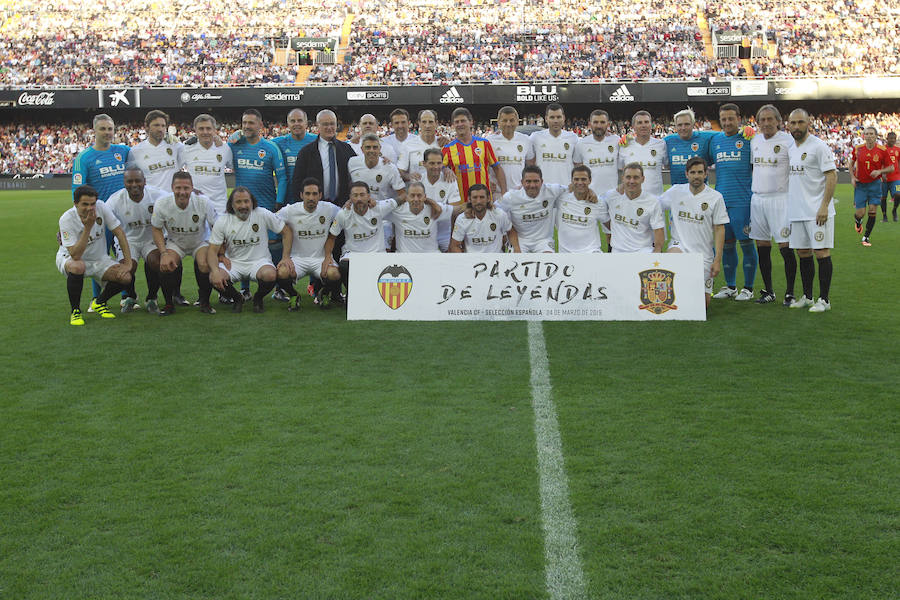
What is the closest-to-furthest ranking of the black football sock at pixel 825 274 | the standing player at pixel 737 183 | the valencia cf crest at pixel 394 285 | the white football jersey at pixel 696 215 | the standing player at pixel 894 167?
1. the valencia cf crest at pixel 394 285
2. the black football sock at pixel 825 274
3. the white football jersey at pixel 696 215
4. the standing player at pixel 737 183
5. the standing player at pixel 894 167

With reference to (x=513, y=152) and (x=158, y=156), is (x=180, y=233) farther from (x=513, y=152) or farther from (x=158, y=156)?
(x=513, y=152)

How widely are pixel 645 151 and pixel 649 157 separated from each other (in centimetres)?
8

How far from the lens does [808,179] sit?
741 centimetres

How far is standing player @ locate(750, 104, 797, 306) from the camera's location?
7773mm

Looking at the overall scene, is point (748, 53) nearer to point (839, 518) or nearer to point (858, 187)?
point (858, 187)

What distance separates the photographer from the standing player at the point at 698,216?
7.66m

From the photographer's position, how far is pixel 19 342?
666 cm

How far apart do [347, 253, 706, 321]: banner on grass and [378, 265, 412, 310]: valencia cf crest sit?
11 centimetres

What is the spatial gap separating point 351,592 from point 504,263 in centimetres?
451

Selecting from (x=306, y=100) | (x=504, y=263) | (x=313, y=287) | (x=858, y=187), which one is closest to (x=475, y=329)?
(x=504, y=263)

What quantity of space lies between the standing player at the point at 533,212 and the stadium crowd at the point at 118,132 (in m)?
29.7

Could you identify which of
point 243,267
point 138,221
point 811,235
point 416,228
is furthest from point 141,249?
point 811,235

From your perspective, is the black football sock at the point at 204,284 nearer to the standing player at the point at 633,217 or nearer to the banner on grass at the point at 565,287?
the banner on grass at the point at 565,287

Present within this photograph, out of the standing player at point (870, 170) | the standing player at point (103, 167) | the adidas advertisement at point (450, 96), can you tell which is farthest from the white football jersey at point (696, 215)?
the adidas advertisement at point (450, 96)
